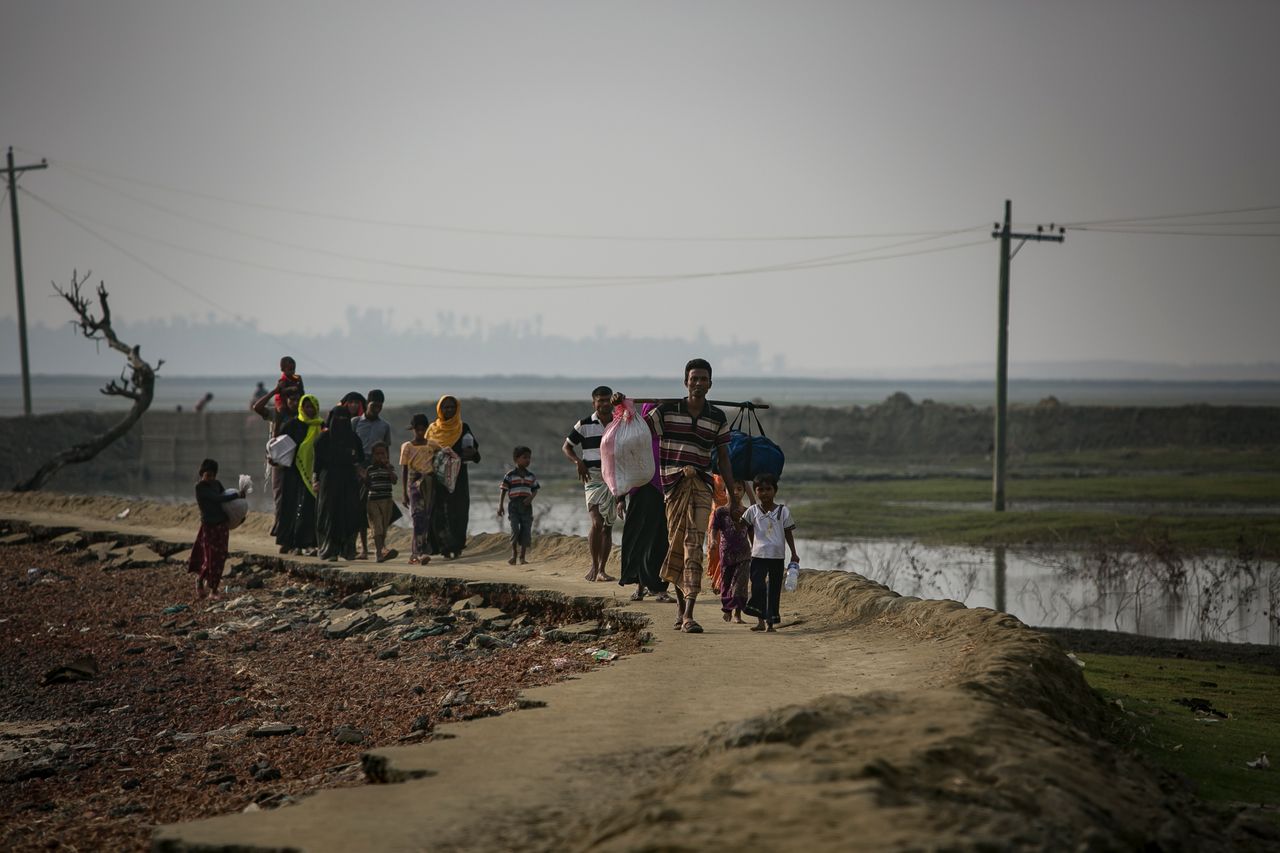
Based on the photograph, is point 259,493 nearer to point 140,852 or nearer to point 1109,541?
point 1109,541

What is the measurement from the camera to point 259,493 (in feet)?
123

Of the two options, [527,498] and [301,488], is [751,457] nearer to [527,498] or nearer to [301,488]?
[527,498]

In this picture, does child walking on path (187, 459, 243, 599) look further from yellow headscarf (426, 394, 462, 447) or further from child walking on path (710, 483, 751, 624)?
child walking on path (710, 483, 751, 624)

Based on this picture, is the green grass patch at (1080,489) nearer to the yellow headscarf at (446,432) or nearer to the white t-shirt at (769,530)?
the yellow headscarf at (446,432)

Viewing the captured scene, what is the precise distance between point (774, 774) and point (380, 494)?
10999mm

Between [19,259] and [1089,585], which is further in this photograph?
[19,259]

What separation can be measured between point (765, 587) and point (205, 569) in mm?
7791

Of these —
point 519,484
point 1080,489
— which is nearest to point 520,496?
point 519,484

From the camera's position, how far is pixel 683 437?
1036 centimetres

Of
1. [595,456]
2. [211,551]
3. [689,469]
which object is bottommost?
[211,551]

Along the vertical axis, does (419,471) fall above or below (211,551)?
above

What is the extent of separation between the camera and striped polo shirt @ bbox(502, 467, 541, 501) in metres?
14.6

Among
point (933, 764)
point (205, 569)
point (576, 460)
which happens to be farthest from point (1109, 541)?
point (933, 764)

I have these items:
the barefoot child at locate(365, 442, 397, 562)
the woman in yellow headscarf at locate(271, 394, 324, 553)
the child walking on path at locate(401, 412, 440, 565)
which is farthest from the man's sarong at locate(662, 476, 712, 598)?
the woman in yellow headscarf at locate(271, 394, 324, 553)
